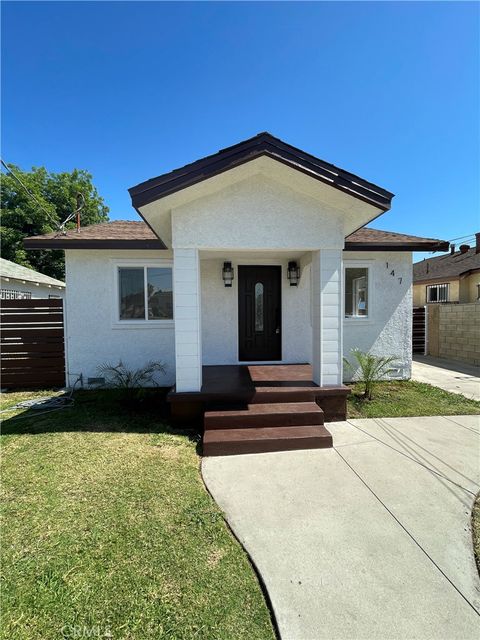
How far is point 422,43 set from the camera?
6.86 m

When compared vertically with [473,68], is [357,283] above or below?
below

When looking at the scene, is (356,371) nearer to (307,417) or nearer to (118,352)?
(307,417)

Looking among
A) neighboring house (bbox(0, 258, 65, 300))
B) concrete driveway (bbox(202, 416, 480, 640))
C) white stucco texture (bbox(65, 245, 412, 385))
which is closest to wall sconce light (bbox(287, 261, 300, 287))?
white stucco texture (bbox(65, 245, 412, 385))

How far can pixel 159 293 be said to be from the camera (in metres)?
7.48

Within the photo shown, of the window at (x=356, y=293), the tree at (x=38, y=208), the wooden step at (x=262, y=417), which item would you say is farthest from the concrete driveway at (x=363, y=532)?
the tree at (x=38, y=208)

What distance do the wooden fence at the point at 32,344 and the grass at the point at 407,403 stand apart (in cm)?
740

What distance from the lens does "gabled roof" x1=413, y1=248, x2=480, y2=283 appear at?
18.1 meters

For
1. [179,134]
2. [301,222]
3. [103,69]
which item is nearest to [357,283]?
[301,222]

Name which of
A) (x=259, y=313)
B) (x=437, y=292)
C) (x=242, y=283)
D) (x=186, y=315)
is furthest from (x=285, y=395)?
(x=437, y=292)

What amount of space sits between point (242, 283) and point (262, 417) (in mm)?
3907

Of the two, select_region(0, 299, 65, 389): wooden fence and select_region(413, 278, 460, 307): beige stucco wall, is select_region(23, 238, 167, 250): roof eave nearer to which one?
select_region(0, 299, 65, 389): wooden fence

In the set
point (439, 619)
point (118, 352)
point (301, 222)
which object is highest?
point (301, 222)

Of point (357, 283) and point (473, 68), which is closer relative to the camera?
point (473, 68)

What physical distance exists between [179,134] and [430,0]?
7.85 metres
